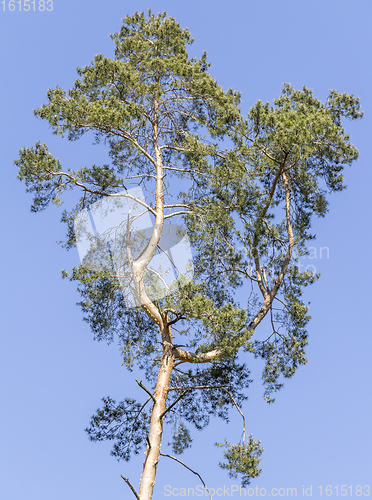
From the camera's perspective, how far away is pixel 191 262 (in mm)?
10648

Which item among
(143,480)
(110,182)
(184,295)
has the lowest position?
(143,480)

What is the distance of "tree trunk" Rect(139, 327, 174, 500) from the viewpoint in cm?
835

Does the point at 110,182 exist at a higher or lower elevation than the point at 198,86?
lower

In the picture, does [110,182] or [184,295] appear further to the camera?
[110,182]

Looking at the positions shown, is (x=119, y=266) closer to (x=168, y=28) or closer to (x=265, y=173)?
(x=265, y=173)

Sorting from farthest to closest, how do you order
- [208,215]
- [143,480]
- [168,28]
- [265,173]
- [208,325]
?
[168,28]
[265,173]
[208,215]
[208,325]
[143,480]

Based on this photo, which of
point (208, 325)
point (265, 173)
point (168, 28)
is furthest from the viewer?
point (168, 28)

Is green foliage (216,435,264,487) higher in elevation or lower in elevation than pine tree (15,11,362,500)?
lower

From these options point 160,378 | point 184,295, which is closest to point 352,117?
point 184,295

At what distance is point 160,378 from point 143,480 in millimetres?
1700

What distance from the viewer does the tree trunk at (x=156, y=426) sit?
8.35m

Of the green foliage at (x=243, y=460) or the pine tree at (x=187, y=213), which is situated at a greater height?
the pine tree at (x=187, y=213)

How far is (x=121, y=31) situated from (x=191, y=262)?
569 cm

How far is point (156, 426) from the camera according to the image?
8883 mm
